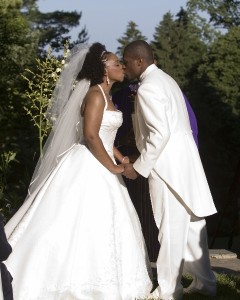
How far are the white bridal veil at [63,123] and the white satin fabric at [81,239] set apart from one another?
0.18 metres

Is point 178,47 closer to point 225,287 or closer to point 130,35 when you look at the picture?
point 130,35

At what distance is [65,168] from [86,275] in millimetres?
868

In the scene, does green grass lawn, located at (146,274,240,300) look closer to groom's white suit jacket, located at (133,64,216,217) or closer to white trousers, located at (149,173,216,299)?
white trousers, located at (149,173,216,299)

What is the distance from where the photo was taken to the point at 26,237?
22.7 feet

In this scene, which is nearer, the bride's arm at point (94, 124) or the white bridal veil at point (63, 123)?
the bride's arm at point (94, 124)

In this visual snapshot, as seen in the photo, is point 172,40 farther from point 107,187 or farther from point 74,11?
point 107,187

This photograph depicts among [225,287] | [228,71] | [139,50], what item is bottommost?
[225,287]

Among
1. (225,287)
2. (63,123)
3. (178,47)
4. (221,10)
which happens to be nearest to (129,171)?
(63,123)

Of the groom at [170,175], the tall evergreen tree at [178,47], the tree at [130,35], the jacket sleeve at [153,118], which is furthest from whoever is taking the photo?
the tree at [130,35]

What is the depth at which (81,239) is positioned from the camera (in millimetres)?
6945

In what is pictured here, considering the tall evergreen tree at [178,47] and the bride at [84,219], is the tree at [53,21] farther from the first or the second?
the bride at [84,219]

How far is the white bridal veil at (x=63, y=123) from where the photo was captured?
7.25 m

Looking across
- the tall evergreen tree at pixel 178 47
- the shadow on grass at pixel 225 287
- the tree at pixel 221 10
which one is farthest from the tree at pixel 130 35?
the shadow on grass at pixel 225 287

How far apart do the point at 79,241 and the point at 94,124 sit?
0.90 m
